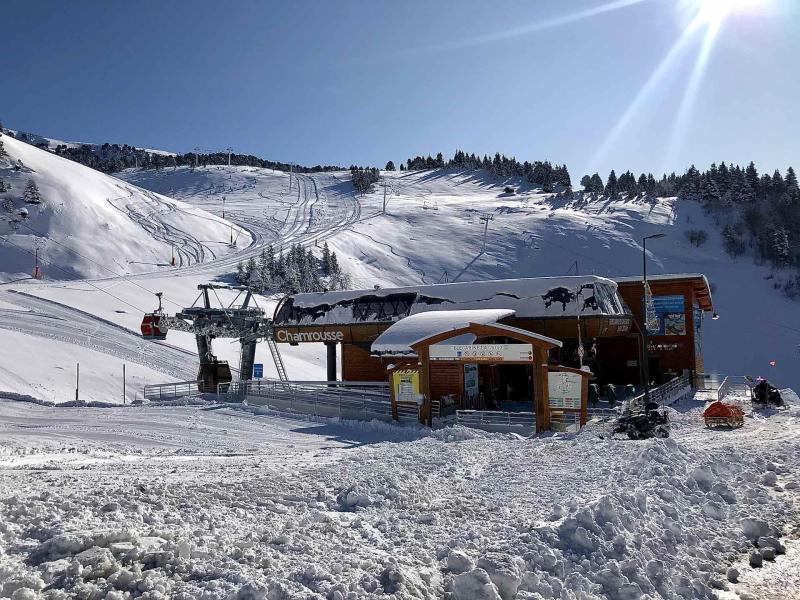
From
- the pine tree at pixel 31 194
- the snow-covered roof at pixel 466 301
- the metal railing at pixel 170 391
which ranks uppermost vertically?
the pine tree at pixel 31 194

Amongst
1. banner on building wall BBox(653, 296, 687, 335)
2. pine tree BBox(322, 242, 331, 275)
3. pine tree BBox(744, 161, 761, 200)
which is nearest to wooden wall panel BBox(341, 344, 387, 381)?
banner on building wall BBox(653, 296, 687, 335)

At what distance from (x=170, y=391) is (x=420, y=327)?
18820 millimetres

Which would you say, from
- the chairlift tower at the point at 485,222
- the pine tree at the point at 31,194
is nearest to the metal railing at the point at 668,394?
the chairlift tower at the point at 485,222

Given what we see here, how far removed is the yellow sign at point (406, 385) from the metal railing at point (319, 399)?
3.62 ft

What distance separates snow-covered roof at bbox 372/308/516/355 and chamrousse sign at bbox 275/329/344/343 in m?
Answer: 8.20

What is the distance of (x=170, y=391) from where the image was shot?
3753 centimetres

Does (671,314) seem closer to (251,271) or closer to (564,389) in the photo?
(564,389)

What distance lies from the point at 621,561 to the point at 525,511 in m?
2.06

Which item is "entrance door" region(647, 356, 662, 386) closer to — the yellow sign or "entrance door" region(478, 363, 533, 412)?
"entrance door" region(478, 363, 533, 412)

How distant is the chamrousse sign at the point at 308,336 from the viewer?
1380 inches

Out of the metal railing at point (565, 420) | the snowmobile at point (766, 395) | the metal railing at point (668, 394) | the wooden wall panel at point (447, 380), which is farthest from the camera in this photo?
the snowmobile at point (766, 395)

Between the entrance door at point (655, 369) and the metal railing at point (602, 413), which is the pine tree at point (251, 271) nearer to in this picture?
the entrance door at point (655, 369)

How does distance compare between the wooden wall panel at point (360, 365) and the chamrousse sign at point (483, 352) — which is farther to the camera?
the wooden wall panel at point (360, 365)

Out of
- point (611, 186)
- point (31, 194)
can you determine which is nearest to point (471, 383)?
point (31, 194)
